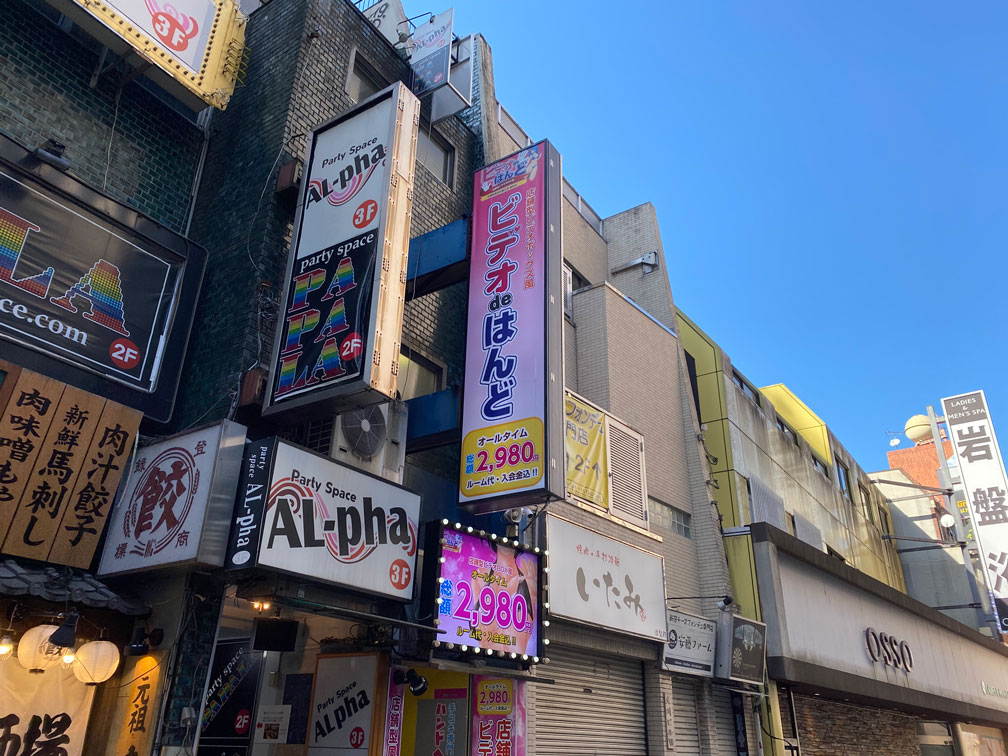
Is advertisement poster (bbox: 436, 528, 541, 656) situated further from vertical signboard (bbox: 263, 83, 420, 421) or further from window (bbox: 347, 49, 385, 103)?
window (bbox: 347, 49, 385, 103)

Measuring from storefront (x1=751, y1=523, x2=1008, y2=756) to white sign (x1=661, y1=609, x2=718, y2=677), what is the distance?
2088mm

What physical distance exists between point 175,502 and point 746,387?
1811 centimetres

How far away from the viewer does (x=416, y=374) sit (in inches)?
498

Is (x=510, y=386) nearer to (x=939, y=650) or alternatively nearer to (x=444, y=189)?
(x=444, y=189)

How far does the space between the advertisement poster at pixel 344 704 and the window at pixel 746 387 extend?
1432 cm

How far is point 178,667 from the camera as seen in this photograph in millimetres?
8164

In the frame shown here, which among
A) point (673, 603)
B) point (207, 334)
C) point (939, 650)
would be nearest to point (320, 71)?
point (207, 334)

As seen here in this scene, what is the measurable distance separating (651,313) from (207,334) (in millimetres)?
12288

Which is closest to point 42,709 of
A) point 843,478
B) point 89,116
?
point 89,116

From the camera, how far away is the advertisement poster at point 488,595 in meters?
9.47

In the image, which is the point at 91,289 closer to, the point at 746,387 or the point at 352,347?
the point at 352,347

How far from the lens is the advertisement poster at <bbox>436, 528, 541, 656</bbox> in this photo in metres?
9.47

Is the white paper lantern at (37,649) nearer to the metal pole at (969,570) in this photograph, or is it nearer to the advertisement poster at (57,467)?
the advertisement poster at (57,467)

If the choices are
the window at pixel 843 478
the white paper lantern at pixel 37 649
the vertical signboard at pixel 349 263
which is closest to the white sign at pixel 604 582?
the vertical signboard at pixel 349 263
